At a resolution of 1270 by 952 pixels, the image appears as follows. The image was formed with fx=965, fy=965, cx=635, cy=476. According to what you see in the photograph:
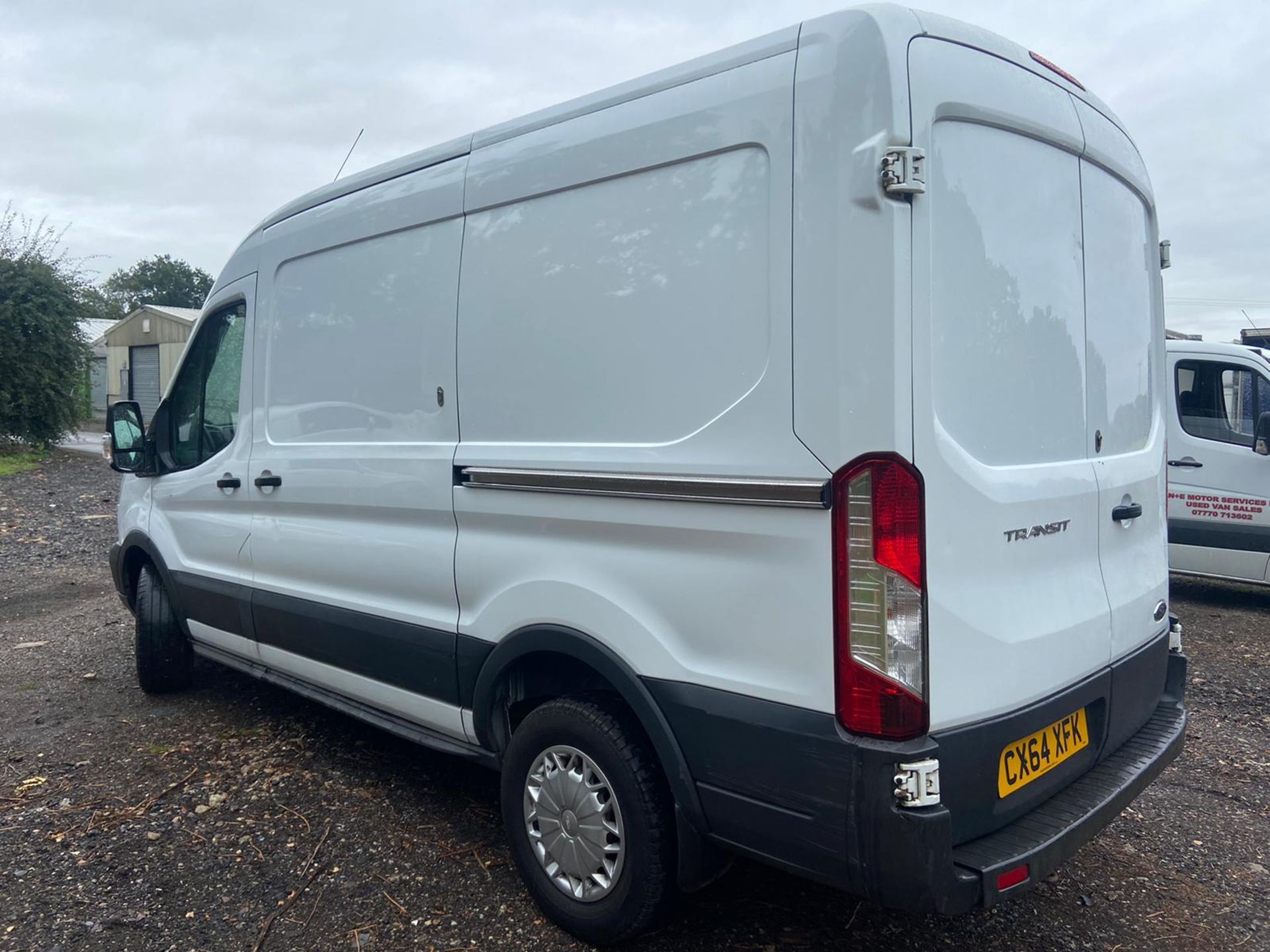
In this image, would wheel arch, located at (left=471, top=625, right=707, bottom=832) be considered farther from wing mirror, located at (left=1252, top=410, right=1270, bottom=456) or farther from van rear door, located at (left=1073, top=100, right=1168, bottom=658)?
wing mirror, located at (left=1252, top=410, right=1270, bottom=456)

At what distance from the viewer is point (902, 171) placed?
7.02 ft

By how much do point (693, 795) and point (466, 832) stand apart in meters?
1.45

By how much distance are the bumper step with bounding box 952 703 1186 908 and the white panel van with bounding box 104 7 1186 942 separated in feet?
0.03

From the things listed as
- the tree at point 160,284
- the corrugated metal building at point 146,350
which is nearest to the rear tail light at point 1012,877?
the corrugated metal building at point 146,350

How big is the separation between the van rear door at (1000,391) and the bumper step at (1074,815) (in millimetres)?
314

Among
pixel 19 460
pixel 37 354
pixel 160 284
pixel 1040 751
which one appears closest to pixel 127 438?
pixel 1040 751

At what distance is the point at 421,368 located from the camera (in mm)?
3391

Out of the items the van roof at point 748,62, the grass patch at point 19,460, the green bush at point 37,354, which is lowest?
the grass patch at point 19,460

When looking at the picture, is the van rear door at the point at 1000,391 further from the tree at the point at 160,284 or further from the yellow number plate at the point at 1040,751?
the tree at the point at 160,284

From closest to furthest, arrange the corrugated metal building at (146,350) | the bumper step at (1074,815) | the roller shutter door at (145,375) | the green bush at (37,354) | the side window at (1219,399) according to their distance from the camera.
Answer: the bumper step at (1074,815), the side window at (1219,399), the green bush at (37,354), the corrugated metal building at (146,350), the roller shutter door at (145,375)

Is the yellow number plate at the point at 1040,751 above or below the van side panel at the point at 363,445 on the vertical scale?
below

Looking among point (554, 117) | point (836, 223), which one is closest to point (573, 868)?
point (836, 223)

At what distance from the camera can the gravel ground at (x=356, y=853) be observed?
2.94 metres

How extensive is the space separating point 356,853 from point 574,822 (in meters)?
1.08
